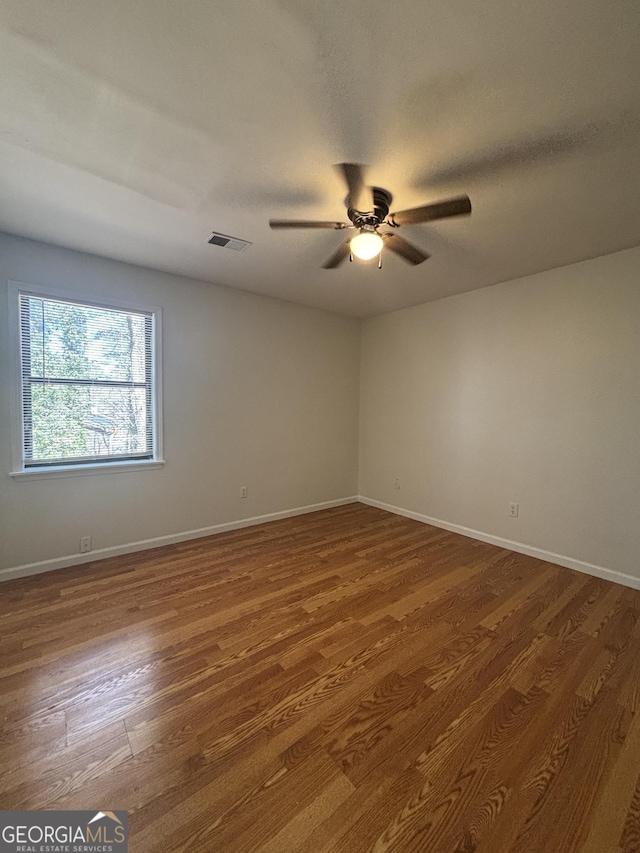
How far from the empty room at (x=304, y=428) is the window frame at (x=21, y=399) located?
0.02 meters

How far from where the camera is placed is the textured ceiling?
111 cm

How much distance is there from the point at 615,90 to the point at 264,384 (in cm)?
325

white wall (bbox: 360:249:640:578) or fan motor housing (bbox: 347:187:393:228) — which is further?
white wall (bbox: 360:249:640:578)

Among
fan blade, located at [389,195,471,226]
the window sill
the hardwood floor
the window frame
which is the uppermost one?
fan blade, located at [389,195,471,226]

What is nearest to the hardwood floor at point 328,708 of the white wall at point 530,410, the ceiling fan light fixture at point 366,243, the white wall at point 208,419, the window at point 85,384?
the white wall at point 208,419

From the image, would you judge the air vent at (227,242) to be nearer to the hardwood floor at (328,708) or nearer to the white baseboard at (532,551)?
the hardwood floor at (328,708)

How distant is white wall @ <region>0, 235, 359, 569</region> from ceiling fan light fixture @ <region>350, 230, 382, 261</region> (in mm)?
1452

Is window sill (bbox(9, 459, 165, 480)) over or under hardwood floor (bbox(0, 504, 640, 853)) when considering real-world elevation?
over

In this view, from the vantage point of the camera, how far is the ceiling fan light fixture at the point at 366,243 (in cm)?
192

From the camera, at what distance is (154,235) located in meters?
2.50

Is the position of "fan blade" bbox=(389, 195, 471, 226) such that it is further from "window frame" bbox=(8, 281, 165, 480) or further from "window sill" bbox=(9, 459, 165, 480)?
"window sill" bbox=(9, 459, 165, 480)

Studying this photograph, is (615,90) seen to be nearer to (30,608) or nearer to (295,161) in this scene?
(295,161)

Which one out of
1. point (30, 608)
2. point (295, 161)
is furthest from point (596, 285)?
point (30, 608)

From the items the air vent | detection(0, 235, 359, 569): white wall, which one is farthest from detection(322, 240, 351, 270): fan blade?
detection(0, 235, 359, 569): white wall
